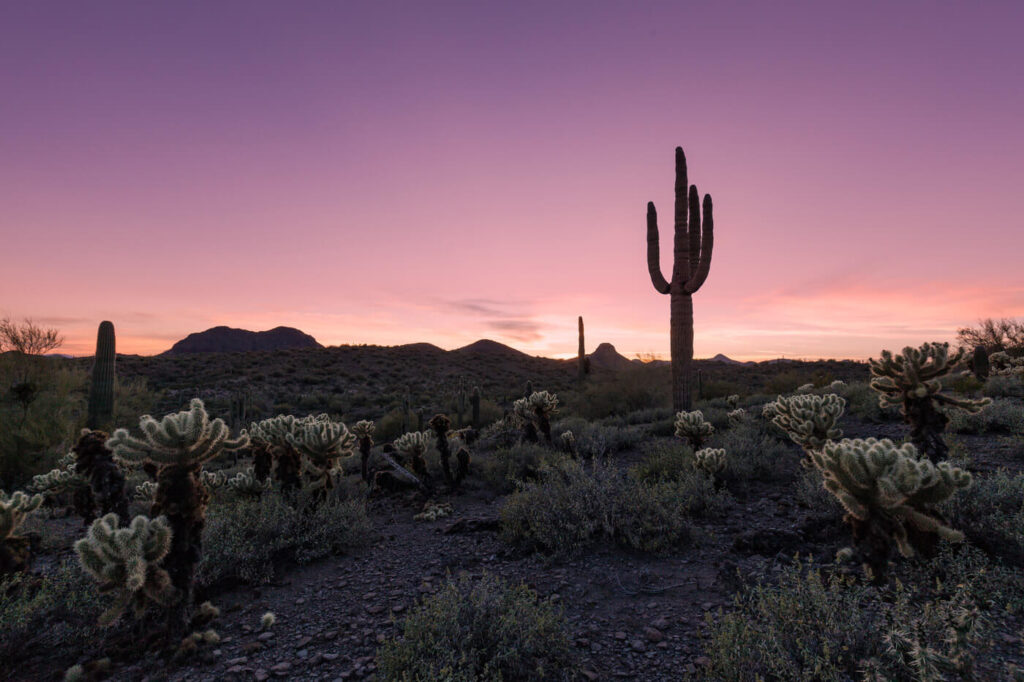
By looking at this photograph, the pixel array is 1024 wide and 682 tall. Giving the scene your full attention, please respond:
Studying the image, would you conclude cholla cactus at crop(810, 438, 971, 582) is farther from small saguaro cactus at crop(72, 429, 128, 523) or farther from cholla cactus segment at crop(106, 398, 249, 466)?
small saguaro cactus at crop(72, 429, 128, 523)

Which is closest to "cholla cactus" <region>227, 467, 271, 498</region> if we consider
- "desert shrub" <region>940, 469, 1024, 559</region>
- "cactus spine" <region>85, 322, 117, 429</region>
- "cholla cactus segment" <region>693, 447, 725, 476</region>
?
"cholla cactus segment" <region>693, 447, 725, 476</region>

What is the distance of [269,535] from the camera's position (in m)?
5.18

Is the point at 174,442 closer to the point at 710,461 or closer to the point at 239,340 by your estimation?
the point at 710,461

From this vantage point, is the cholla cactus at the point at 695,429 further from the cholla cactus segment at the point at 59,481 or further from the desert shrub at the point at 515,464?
the cholla cactus segment at the point at 59,481

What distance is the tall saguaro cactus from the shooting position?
12.8 metres

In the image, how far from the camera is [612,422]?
47.9 ft

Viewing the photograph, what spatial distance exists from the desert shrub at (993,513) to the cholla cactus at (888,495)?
75cm

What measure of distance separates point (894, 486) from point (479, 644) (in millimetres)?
3237

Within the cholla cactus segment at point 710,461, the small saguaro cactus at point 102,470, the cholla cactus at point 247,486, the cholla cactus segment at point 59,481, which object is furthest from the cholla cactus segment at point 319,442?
the cholla cactus segment at point 710,461

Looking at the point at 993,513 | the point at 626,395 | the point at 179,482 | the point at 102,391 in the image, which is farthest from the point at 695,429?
the point at 102,391

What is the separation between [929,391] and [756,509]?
231cm

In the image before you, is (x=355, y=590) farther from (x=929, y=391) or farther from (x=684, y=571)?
(x=929, y=391)

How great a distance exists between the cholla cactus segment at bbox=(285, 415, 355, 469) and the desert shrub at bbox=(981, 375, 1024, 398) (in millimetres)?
14335

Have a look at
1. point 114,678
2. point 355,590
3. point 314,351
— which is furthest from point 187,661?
point 314,351
